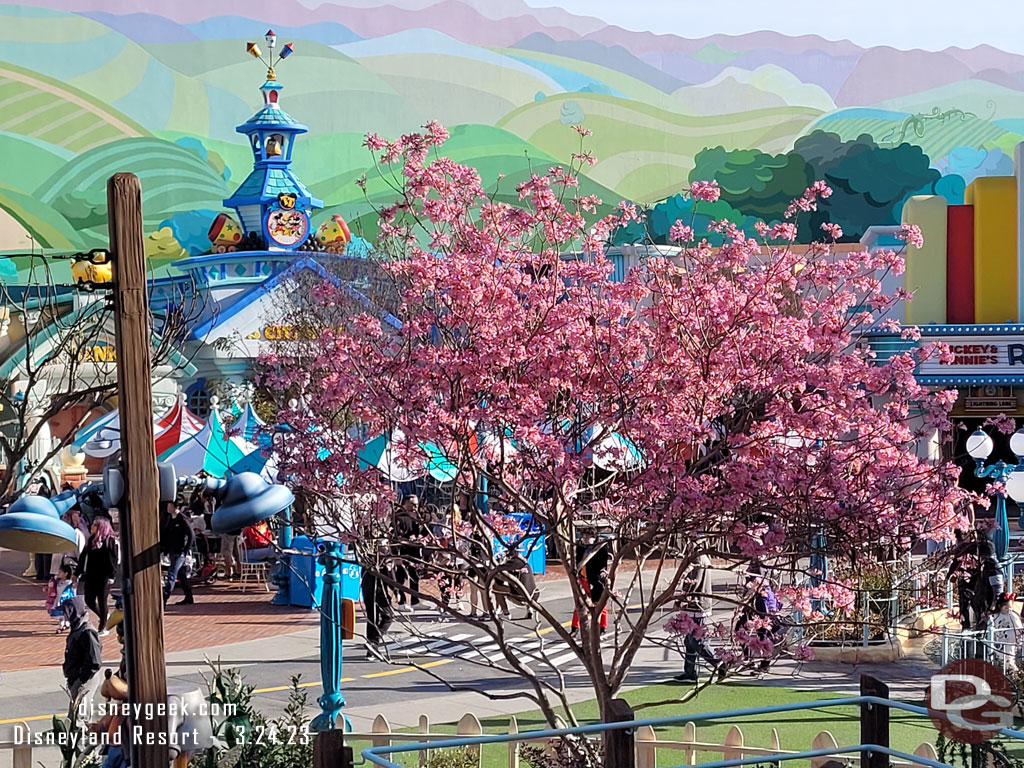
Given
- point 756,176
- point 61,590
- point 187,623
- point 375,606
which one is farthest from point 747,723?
point 756,176

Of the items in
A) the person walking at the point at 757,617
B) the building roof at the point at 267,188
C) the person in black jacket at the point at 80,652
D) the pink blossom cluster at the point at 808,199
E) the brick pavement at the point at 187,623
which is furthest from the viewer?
the building roof at the point at 267,188

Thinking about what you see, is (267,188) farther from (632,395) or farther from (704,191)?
(632,395)

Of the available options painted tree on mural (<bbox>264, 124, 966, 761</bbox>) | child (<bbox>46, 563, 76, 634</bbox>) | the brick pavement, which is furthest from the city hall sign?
painted tree on mural (<bbox>264, 124, 966, 761</bbox>)

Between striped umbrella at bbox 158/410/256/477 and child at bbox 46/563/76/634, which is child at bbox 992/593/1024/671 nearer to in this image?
child at bbox 46/563/76/634

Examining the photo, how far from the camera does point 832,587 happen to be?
30.7 ft

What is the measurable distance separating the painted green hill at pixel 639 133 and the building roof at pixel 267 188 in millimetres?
57580

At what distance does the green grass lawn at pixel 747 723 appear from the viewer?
12.1 meters

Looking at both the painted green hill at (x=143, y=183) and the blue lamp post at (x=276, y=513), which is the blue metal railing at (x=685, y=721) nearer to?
the blue lamp post at (x=276, y=513)

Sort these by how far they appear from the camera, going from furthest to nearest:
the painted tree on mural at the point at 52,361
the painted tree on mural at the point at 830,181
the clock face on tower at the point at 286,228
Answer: the painted tree on mural at the point at 830,181, the clock face on tower at the point at 286,228, the painted tree on mural at the point at 52,361

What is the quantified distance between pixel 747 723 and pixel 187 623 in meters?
9.99

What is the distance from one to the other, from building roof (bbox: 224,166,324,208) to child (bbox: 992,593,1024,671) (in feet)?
110

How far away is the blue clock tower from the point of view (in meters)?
43.9

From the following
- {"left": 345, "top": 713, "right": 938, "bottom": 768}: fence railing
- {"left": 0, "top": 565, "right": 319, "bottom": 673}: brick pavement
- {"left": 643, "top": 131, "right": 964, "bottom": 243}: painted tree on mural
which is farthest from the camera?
{"left": 643, "top": 131, "right": 964, "bottom": 243}: painted tree on mural
